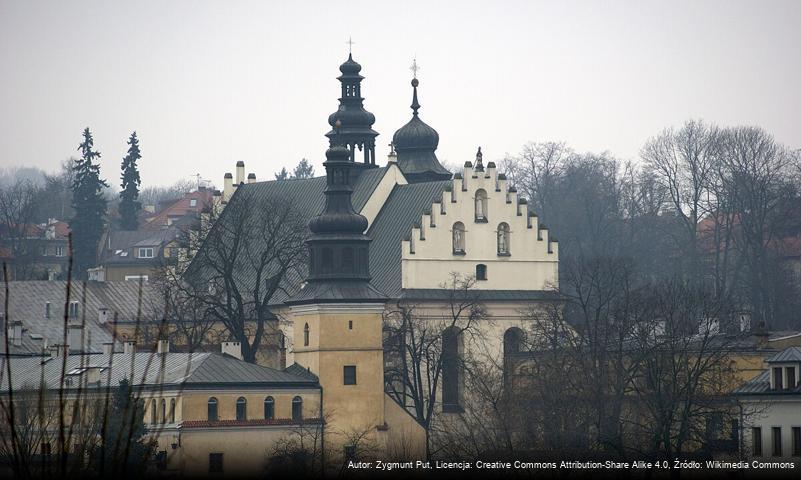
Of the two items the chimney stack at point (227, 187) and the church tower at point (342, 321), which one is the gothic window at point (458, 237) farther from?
the chimney stack at point (227, 187)

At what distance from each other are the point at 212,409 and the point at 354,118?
2808cm

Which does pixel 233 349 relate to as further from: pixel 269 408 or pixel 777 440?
pixel 777 440

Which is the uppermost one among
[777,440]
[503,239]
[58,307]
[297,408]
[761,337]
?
[503,239]

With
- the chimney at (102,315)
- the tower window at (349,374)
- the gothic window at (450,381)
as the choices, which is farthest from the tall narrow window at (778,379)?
the chimney at (102,315)

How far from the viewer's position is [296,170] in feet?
647

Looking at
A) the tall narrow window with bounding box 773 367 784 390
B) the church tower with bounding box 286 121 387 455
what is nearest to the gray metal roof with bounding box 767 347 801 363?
the tall narrow window with bounding box 773 367 784 390

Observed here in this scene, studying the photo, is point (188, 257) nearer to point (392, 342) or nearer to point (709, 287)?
point (392, 342)

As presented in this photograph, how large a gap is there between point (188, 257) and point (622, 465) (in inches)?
1553

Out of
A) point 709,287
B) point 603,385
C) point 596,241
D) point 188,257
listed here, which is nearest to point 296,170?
point 596,241

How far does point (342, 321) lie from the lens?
2995 inches

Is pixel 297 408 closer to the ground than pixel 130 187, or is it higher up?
closer to the ground

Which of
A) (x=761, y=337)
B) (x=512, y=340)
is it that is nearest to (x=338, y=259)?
(x=512, y=340)

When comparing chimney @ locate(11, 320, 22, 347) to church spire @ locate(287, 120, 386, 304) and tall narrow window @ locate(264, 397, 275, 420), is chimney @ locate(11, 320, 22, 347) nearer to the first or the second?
church spire @ locate(287, 120, 386, 304)

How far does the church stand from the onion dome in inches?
2.7
